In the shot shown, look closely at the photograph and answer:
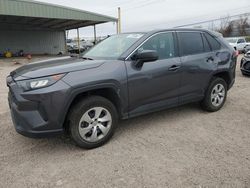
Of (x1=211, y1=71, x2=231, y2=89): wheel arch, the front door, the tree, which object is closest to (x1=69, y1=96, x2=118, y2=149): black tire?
the front door

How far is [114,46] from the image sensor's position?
4.33m

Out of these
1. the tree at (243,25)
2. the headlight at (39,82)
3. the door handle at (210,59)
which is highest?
the tree at (243,25)

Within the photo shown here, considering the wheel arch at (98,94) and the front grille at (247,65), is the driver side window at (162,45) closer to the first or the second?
the wheel arch at (98,94)

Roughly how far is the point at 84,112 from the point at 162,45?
72.9 inches

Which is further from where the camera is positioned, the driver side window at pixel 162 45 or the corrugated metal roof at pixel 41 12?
the corrugated metal roof at pixel 41 12

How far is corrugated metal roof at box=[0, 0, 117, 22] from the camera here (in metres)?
19.3

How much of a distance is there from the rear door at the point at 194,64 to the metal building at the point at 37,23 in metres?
18.6

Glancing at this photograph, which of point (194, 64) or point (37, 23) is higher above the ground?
point (37, 23)

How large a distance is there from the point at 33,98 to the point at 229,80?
406cm

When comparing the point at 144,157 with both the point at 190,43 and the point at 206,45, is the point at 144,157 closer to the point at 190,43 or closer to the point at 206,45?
the point at 190,43

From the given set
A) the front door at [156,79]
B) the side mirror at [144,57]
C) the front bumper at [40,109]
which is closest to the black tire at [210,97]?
the front door at [156,79]

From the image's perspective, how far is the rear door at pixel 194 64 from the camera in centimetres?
441

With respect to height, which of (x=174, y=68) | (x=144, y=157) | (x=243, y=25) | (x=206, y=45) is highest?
(x=243, y=25)

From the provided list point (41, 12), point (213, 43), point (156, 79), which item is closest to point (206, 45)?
point (213, 43)
